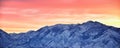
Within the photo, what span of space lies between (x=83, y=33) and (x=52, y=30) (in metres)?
0.48

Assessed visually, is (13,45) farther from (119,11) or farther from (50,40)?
(119,11)

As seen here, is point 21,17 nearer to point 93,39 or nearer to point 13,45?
point 13,45

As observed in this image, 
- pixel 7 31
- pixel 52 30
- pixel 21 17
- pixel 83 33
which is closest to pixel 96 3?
pixel 83 33

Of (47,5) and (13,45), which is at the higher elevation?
(47,5)

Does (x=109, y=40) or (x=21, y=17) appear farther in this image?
(x=21, y=17)

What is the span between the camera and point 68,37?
13.2 feet

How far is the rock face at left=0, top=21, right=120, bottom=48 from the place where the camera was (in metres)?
3.96

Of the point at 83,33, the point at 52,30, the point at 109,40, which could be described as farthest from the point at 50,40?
the point at 109,40

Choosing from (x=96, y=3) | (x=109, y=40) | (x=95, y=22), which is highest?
(x=96, y=3)

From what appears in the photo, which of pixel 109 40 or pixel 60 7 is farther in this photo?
pixel 60 7

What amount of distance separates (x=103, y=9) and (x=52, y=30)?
0.84 meters

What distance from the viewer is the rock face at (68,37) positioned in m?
3.96

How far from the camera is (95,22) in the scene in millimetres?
4020

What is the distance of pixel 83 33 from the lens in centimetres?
402
